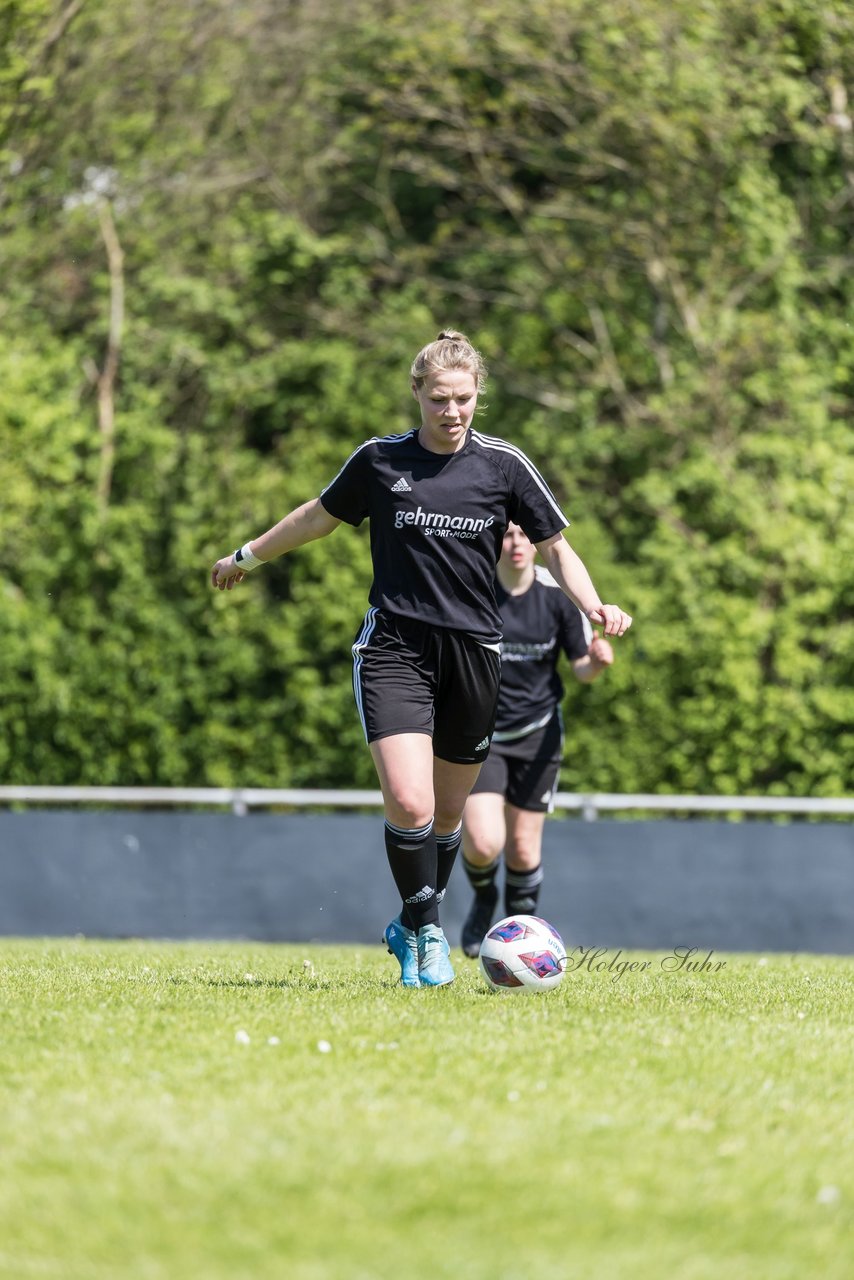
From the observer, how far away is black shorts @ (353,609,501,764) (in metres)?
6.00

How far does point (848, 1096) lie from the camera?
14.0 feet

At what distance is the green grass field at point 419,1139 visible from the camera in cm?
299

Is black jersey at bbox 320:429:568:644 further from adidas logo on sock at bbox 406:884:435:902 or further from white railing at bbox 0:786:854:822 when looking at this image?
Answer: white railing at bbox 0:786:854:822

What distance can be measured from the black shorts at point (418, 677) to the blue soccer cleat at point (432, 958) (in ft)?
2.50

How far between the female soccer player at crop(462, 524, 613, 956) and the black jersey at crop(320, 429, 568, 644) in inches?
97.0

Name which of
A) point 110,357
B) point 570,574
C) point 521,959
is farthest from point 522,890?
point 110,357

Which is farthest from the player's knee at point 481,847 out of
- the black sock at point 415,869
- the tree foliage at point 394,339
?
the tree foliage at point 394,339

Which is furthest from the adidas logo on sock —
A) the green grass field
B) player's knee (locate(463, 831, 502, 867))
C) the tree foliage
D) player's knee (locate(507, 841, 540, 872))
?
the tree foliage

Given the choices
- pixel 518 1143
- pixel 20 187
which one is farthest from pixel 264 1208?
pixel 20 187

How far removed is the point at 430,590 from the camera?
19.8 ft

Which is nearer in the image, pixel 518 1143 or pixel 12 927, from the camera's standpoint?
pixel 518 1143

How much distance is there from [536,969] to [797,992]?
128cm

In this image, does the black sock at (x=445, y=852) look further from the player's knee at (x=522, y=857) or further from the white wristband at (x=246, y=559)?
the player's knee at (x=522, y=857)

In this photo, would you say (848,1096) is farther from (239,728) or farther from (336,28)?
(336,28)
